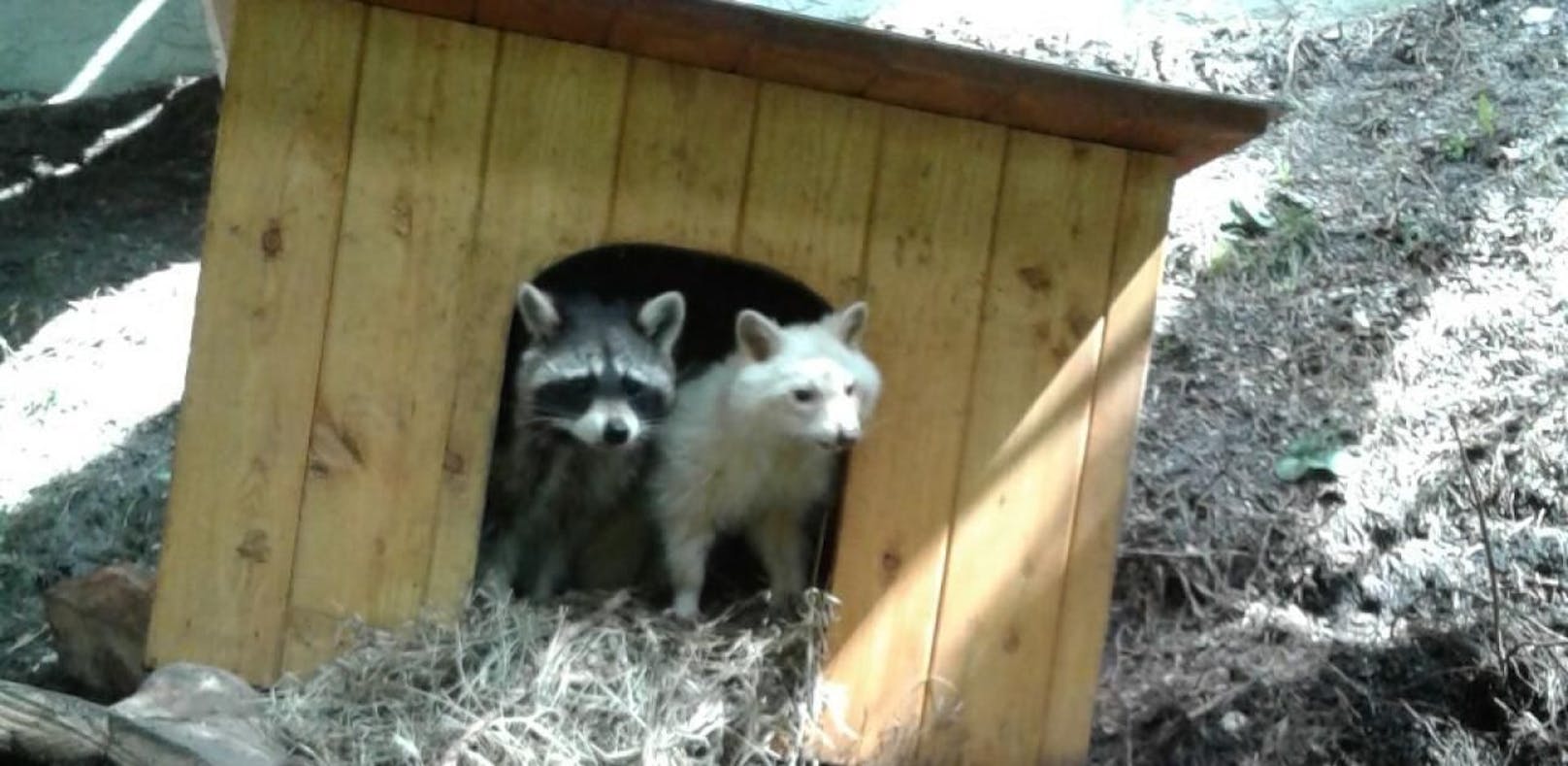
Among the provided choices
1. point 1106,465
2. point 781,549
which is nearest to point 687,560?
point 781,549

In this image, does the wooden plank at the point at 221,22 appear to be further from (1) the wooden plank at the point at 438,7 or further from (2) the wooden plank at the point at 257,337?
(1) the wooden plank at the point at 438,7

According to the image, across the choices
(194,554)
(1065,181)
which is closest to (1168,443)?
(1065,181)

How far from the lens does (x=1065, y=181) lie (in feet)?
13.4

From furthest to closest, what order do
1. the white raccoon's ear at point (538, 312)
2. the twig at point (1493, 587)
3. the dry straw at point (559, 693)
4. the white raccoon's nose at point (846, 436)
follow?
1. the twig at point (1493, 587)
2. the white raccoon's ear at point (538, 312)
3. the white raccoon's nose at point (846, 436)
4. the dry straw at point (559, 693)

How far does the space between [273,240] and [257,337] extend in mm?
202

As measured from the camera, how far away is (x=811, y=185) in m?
4.04

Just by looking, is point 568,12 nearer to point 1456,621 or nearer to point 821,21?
point 821,21

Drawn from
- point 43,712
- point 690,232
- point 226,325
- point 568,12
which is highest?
point 568,12

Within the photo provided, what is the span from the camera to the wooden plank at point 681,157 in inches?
157

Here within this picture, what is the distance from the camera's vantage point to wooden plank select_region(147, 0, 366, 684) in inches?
153

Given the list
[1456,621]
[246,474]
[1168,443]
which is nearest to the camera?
[246,474]

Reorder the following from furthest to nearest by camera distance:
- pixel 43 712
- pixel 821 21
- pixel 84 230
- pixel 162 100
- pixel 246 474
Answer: pixel 162 100
pixel 84 230
pixel 246 474
pixel 821 21
pixel 43 712

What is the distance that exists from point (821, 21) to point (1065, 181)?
73cm

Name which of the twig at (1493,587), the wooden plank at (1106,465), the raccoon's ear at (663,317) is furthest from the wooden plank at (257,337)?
the twig at (1493,587)
